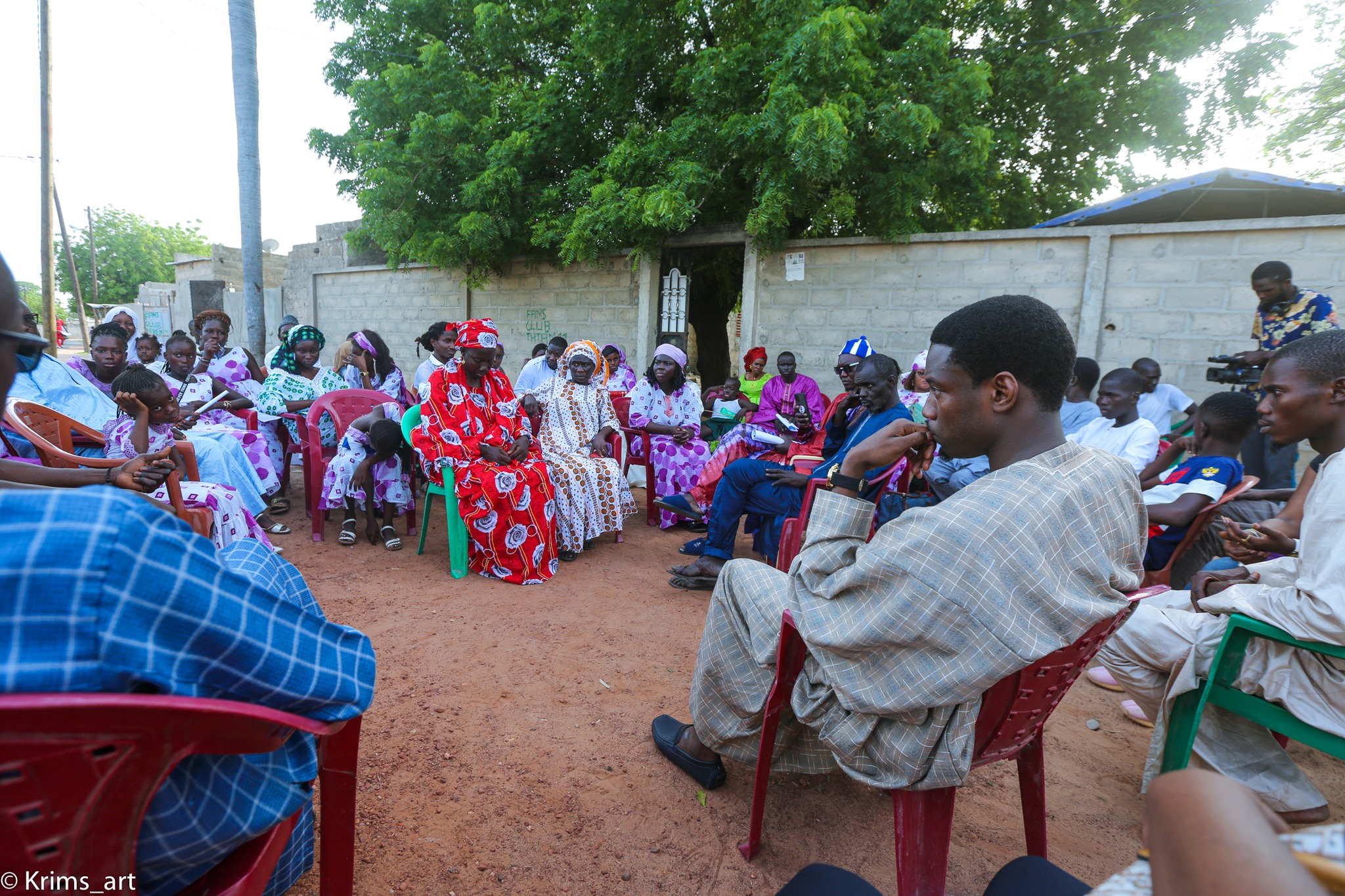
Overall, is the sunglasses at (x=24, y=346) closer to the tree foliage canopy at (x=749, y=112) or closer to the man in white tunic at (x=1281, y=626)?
the man in white tunic at (x=1281, y=626)

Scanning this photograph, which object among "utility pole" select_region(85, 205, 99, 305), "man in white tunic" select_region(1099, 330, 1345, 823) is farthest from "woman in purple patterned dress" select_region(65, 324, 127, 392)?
"utility pole" select_region(85, 205, 99, 305)

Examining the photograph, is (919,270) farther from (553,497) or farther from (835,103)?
(553,497)

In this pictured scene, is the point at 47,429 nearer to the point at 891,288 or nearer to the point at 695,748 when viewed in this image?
the point at 695,748

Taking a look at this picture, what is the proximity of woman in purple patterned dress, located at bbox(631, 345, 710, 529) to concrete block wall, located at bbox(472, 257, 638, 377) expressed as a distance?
2.84m

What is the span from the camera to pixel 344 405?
5422 mm

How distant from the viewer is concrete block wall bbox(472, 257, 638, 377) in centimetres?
891

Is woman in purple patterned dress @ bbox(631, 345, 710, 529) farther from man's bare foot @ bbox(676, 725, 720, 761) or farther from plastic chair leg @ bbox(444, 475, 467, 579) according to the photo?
man's bare foot @ bbox(676, 725, 720, 761)

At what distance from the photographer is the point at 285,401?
18.2 ft

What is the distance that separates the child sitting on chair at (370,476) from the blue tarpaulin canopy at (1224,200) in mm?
6207

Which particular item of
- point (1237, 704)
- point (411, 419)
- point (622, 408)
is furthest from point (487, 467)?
point (1237, 704)

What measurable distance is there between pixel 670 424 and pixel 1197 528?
379cm

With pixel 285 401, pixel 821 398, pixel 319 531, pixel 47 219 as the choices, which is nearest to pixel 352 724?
pixel 319 531

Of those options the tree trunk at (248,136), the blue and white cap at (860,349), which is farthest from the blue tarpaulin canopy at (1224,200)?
the tree trunk at (248,136)

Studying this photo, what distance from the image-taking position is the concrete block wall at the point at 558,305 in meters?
8.91
